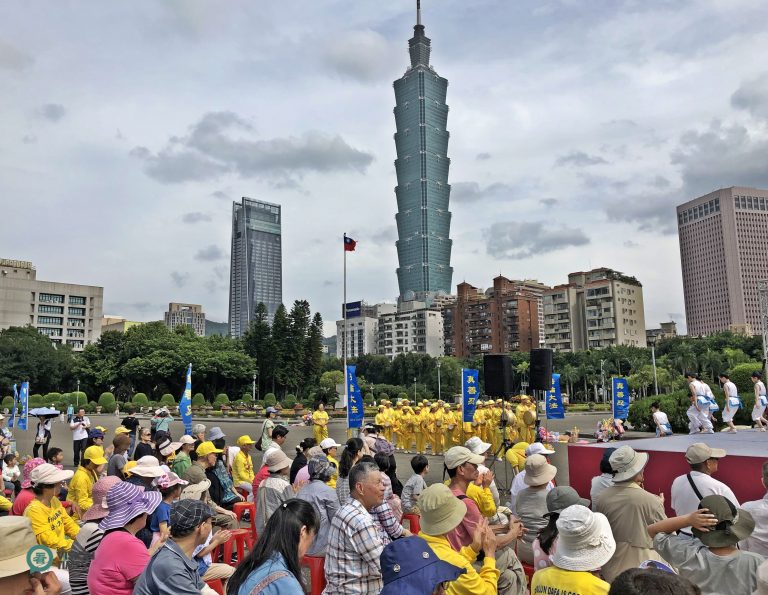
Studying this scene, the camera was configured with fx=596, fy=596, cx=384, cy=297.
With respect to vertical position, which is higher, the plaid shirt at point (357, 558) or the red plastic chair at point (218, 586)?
the plaid shirt at point (357, 558)

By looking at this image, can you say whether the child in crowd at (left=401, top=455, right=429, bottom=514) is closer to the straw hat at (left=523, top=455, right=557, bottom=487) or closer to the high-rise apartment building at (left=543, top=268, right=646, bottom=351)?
the straw hat at (left=523, top=455, right=557, bottom=487)

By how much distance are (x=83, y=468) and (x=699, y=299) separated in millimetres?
177487

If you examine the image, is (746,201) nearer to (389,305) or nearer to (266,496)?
Result: (389,305)

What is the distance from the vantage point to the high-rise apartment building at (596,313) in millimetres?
102875

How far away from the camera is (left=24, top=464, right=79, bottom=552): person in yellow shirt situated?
16.0 feet

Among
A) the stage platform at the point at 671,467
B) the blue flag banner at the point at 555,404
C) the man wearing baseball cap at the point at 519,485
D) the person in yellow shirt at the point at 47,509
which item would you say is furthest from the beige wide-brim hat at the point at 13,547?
the blue flag banner at the point at 555,404

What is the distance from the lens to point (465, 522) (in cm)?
432

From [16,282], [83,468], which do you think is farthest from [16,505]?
[16,282]

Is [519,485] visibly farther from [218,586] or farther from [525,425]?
[525,425]

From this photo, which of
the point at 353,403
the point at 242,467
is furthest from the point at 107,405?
the point at 242,467

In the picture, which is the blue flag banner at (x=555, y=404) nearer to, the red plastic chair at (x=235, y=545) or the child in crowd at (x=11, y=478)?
the red plastic chair at (x=235, y=545)

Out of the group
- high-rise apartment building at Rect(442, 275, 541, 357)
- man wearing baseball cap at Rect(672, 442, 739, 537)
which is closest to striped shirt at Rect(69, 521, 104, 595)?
man wearing baseball cap at Rect(672, 442, 739, 537)

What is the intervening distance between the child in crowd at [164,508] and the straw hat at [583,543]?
8.61 feet

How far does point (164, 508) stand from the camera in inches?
183
